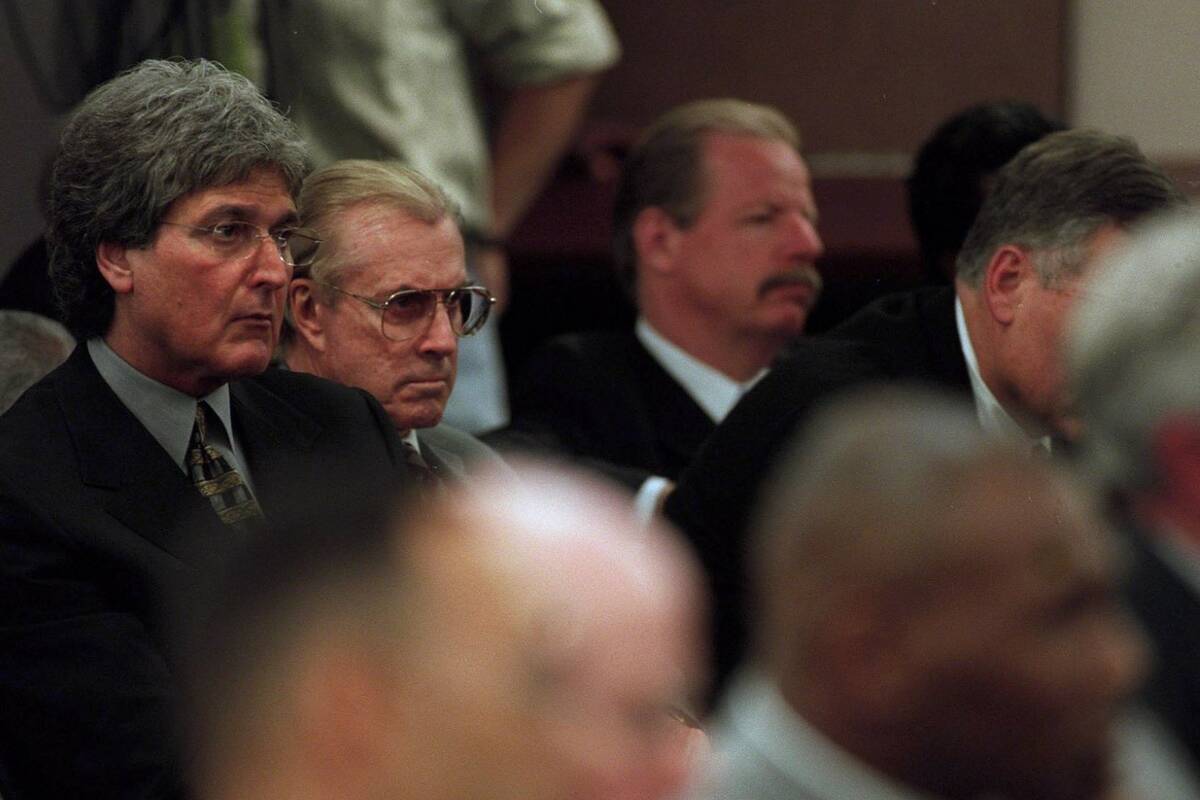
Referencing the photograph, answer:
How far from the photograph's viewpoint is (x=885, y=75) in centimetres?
510

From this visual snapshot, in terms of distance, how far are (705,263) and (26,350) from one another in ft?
5.36

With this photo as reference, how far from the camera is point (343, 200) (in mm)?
2951

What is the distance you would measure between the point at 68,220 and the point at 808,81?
2.92 meters

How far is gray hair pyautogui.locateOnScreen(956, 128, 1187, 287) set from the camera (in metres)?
2.92

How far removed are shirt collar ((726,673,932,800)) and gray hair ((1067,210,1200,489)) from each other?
1.91 ft

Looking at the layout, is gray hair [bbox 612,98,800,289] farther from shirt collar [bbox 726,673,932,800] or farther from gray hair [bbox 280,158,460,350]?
shirt collar [bbox 726,673,932,800]

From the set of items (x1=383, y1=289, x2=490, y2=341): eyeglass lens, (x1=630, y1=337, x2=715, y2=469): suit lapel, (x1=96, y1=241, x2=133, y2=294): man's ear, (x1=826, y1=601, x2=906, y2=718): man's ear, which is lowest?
(x1=630, y1=337, x2=715, y2=469): suit lapel

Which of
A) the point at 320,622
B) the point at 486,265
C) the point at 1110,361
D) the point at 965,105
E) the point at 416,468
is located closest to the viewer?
the point at 320,622

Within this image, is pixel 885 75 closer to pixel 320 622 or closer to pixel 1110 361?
pixel 1110 361

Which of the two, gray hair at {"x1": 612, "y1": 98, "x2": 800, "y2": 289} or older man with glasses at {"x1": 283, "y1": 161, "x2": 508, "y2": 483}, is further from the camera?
gray hair at {"x1": 612, "y1": 98, "x2": 800, "y2": 289}

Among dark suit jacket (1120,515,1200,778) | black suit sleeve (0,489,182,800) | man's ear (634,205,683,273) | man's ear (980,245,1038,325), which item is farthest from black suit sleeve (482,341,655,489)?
dark suit jacket (1120,515,1200,778)

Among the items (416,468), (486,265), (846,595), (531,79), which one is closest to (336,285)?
(416,468)

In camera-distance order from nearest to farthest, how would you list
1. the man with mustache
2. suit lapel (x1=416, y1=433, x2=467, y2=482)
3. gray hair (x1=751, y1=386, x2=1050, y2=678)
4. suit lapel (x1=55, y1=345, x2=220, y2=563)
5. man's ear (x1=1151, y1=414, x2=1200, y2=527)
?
1. gray hair (x1=751, y1=386, x2=1050, y2=678)
2. man's ear (x1=1151, y1=414, x2=1200, y2=527)
3. suit lapel (x1=55, y1=345, x2=220, y2=563)
4. suit lapel (x1=416, y1=433, x2=467, y2=482)
5. the man with mustache

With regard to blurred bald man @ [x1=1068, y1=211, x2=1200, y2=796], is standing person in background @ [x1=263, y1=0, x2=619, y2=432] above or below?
below
